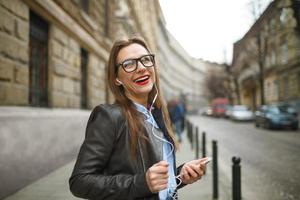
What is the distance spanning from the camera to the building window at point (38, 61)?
6.73 m

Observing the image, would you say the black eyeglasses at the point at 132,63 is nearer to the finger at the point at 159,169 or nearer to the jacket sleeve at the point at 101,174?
the jacket sleeve at the point at 101,174

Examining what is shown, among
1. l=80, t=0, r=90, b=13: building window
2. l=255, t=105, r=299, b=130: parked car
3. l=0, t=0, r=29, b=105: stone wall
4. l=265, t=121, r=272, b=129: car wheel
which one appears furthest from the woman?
l=265, t=121, r=272, b=129: car wheel

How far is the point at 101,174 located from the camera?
1667 millimetres

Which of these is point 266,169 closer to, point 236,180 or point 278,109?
point 236,180

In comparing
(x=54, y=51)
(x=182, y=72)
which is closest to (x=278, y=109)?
(x=54, y=51)

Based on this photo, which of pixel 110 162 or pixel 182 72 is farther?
pixel 182 72

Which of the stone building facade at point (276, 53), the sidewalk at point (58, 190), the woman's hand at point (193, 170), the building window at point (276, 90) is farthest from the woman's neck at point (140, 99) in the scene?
the building window at point (276, 90)

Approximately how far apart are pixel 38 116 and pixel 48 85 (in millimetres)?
1414

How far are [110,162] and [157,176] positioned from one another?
0.27m

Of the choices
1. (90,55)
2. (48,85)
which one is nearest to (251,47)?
(90,55)

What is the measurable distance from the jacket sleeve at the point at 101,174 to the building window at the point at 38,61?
17.2 ft

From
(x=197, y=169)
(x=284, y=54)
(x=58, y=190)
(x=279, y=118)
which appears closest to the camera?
(x=197, y=169)

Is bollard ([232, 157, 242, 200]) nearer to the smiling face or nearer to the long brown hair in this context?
the long brown hair

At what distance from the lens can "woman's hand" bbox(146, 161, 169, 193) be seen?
1.53 metres
